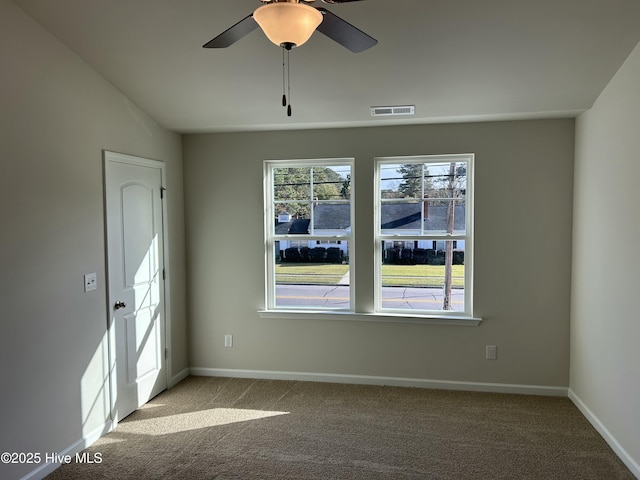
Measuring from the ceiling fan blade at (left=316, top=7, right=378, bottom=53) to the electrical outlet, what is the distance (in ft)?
9.76

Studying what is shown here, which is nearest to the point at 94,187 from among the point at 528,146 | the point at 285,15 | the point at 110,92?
the point at 110,92

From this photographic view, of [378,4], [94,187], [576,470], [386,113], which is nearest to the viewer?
[378,4]

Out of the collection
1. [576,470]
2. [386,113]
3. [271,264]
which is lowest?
[576,470]

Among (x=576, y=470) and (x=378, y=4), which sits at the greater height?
(x=378, y=4)

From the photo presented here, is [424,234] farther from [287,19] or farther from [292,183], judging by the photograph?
[287,19]

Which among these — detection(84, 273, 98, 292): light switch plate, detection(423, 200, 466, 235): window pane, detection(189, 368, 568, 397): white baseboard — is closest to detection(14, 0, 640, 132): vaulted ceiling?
detection(423, 200, 466, 235): window pane

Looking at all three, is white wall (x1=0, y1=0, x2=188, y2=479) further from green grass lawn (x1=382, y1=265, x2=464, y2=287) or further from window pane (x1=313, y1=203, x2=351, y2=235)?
green grass lawn (x1=382, y1=265, x2=464, y2=287)

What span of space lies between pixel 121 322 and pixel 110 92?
5.84 ft

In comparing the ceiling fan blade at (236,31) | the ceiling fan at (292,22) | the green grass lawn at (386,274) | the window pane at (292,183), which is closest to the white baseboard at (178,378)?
the green grass lawn at (386,274)

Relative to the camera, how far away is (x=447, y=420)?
11.2 feet

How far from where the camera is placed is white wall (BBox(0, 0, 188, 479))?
8.11 feet

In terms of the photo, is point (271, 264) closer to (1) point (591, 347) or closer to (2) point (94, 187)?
(2) point (94, 187)

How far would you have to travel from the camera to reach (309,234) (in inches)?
170

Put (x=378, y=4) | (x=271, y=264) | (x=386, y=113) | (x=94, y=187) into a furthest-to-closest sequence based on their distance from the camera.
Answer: (x=271, y=264), (x=386, y=113), (x=94, y=187), (x=378, y=4)
